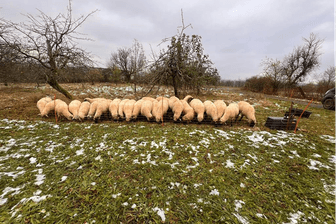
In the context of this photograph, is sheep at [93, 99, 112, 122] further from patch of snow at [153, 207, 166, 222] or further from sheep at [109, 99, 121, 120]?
patch of snow at [153, 207, 166, 222]

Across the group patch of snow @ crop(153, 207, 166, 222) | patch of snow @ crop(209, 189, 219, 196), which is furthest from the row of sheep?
patch of snow @ crop(153, 207, 166, 222)

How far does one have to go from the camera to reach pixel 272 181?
120 inches

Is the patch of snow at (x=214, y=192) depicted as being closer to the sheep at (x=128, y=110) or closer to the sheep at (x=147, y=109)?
the sheep at (x=147, y=109)

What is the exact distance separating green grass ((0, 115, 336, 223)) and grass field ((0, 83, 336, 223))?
19 mm

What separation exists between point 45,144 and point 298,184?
7.60 meters

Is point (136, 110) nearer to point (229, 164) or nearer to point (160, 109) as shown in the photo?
point (160, 109)

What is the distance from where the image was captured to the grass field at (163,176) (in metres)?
2.26

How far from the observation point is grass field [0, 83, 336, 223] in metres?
2.26

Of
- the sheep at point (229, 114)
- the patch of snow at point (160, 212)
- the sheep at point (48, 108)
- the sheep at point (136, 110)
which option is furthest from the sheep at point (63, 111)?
the sheep at point (229, 114)

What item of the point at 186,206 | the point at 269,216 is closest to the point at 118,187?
the point at 186,206

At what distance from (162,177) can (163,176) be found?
0.04 metres

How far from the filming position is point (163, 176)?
10.1ft

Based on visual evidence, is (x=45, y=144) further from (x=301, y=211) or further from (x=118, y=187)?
(x=301, y=211)

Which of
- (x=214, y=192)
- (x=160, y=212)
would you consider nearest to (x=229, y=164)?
(x=214, y=192)
